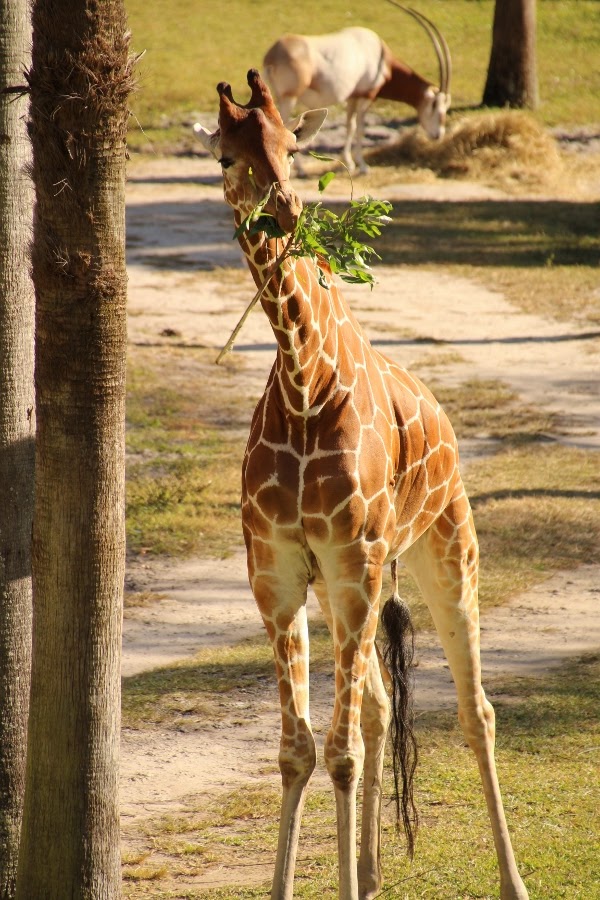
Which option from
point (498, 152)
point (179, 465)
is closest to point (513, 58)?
point (498, 152)

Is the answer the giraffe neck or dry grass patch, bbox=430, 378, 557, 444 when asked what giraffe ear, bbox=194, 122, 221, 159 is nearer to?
the giraffe neck

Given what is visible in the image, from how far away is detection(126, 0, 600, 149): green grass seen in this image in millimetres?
24656

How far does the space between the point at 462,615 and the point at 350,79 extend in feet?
55.3

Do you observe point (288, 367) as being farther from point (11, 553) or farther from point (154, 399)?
point (154, 399)

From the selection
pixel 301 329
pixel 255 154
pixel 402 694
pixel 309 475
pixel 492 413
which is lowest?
pixel 492 413

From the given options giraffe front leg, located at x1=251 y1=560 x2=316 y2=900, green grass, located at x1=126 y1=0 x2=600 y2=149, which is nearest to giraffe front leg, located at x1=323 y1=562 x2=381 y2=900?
giraffe front leg, located at x1=251 y1=560 x2=316 y2=900

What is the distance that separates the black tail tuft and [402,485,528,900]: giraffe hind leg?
0.62 ft

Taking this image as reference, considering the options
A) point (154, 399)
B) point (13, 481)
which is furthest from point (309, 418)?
point (154, 399)

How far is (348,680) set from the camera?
3828 millimetres

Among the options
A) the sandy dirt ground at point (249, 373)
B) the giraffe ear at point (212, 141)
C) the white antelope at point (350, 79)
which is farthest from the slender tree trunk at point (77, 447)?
the white antelope at point (350, 79)

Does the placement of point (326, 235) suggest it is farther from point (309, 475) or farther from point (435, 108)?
point (435, 108)

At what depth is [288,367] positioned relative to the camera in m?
3.72

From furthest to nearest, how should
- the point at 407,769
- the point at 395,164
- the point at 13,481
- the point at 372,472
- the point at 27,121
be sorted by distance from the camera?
1. the point at 395,164
2. the point at 407,769
3. the point at 13,481
4. the point at 372,472
5. the point at 27,121

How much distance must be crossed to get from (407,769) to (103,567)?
1587 mm
